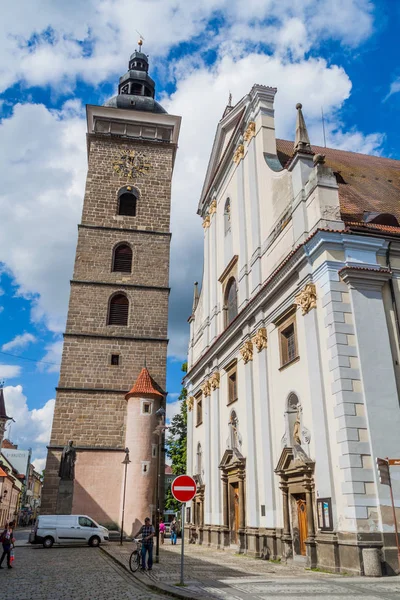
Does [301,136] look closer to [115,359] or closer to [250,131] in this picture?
[250,131]

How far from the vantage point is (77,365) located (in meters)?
28.3

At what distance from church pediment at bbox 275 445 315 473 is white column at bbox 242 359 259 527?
81.9 inches

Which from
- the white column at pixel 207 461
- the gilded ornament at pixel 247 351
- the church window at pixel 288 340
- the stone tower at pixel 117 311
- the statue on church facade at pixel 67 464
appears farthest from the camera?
the stone tower at pixel 117 311

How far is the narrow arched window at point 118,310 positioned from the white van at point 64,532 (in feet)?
38.2

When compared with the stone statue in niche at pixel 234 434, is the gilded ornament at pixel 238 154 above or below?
above

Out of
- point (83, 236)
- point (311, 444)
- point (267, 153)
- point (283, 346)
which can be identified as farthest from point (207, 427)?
point (83, 236)

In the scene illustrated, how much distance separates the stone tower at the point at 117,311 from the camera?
84.9ft

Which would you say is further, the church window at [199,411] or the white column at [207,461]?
the church window at [199,411]

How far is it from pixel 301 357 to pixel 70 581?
7.45 m

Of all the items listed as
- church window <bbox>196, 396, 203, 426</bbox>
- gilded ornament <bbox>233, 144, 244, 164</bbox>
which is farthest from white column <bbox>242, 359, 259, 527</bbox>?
gilded ornament <bbox>233, 144, 244, 164</bbox>

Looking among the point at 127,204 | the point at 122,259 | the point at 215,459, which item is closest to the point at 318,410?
the point at 215,459

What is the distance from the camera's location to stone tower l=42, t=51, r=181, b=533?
84.9 ft

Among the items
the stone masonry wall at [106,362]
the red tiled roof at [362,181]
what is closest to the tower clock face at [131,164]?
the stone masonry wall at [106,362]

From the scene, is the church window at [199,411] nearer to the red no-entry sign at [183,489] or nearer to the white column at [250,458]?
the white column at [250,458]
